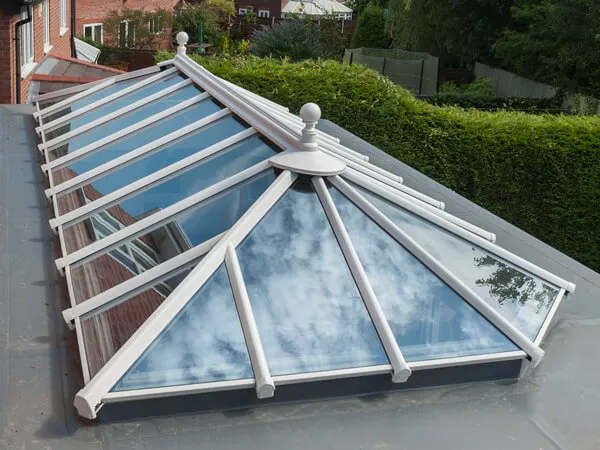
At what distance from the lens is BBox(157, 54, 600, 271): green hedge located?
1302 centimetres

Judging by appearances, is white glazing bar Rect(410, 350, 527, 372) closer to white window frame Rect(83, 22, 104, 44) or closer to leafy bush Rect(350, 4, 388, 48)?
white window frame Rect(83, 22, 104, 44)

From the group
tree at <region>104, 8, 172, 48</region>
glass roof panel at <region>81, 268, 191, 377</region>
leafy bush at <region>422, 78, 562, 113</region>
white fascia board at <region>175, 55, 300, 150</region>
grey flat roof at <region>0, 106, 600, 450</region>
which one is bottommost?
leafy bush at <region>422, 78, 562, 113</region>

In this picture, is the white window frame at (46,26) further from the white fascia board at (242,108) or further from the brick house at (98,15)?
the white fascia board at (242,108)

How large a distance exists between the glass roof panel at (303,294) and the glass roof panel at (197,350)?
15 cm

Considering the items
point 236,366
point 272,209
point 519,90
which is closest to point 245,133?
point 272,209

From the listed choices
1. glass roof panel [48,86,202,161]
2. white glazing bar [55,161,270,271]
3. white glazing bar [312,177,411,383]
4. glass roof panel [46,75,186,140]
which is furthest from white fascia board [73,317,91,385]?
glass roof panel [46,75,186,140]

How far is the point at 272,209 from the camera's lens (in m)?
4.18

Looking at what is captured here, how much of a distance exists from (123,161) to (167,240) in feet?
5.66

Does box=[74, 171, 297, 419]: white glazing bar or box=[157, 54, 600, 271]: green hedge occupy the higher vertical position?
box=[74, 171, 297, 419]: white glazing bar

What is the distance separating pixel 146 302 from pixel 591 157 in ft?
36.5

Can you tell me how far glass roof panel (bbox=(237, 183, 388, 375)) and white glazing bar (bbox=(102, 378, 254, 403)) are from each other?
0.20 metres

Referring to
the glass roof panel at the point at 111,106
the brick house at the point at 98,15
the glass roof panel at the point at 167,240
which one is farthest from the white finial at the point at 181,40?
the brick house at the point at 98,15

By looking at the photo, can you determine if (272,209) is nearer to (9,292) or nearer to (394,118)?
(9,292)

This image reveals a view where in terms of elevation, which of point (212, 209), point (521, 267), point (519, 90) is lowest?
point (519, 90)
